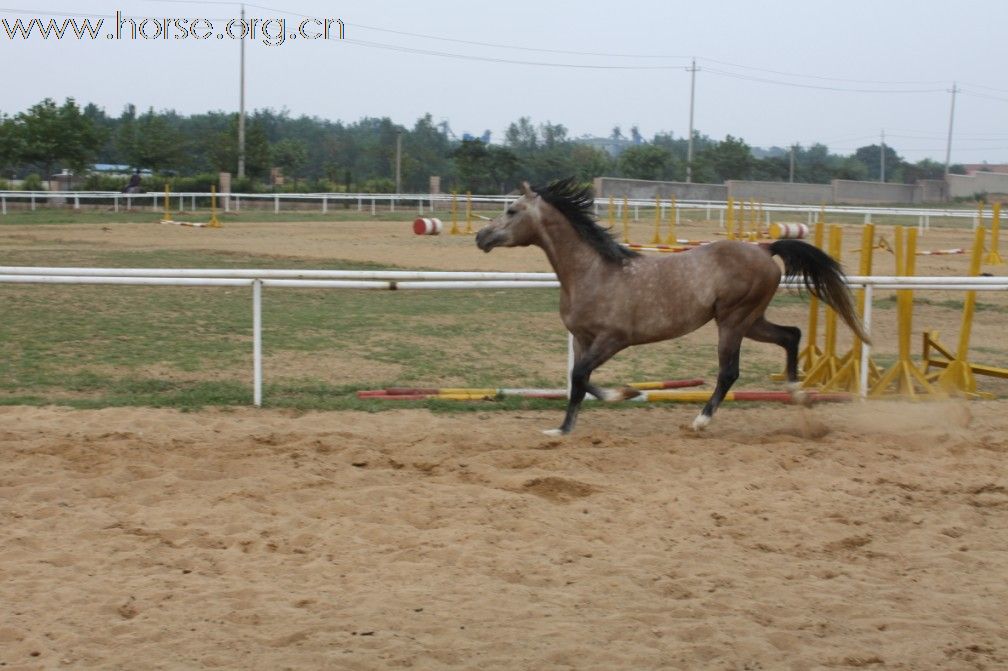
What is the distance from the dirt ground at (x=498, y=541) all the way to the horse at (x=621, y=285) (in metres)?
0.65

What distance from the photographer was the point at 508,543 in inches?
226

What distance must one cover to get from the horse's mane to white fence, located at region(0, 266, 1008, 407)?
30.5 inches

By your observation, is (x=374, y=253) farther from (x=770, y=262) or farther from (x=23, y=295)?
(x=770, y=262)

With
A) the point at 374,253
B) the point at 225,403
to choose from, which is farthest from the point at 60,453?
the point at 374,253

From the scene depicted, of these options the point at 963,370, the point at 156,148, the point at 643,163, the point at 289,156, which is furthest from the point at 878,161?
the point at 963,370

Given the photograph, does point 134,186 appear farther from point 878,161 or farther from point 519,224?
point 878,161

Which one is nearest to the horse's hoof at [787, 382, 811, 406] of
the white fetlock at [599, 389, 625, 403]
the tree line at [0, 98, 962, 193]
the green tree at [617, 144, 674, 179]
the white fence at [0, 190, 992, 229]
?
the white fetlock at [599, 389, 625, 403]

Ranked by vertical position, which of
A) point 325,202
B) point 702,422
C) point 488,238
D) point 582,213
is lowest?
point 702,422

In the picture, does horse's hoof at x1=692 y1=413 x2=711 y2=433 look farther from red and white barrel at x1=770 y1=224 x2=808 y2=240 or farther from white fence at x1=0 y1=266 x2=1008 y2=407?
red and white barrel at x1=770 y1=224 x2=808 y2=240

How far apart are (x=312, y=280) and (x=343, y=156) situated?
6728cm

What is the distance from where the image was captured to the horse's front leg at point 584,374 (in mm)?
8484

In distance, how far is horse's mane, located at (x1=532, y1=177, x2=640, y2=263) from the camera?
880cm

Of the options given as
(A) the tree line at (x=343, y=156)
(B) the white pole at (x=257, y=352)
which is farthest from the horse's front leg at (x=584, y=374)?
(A) the tree line at (x=343, y=156)

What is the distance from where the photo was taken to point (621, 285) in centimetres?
867
